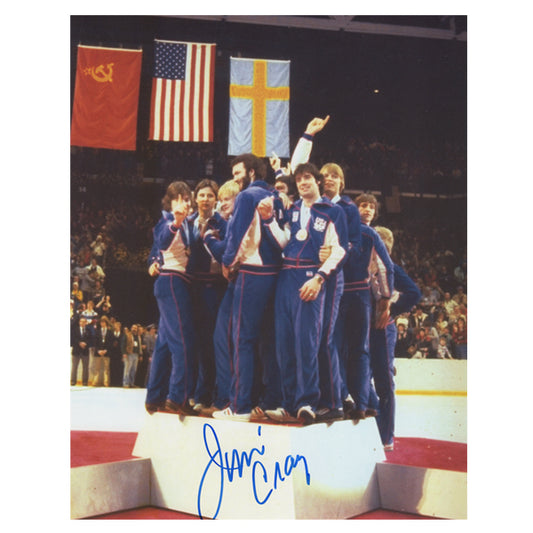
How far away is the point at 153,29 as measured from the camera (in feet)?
19.5

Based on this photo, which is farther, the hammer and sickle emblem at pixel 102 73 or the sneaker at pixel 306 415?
the hammer and sickle emblem at pixel 102 73

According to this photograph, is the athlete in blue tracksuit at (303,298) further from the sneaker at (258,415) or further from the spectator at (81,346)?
the spectator at (81,346)

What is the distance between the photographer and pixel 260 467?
558 centimetres

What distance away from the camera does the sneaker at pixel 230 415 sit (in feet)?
18.6

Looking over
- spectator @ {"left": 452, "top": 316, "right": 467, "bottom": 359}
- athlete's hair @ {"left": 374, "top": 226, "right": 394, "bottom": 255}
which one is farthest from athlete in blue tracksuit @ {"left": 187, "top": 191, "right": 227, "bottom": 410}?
spectator @ {"left": 452, "top": 316, "right": 467, "bottom": 359}

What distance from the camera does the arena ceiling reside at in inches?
230

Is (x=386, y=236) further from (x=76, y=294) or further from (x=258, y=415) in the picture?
(x=76, y=294)

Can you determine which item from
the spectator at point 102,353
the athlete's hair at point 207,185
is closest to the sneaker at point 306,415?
the spectator at point 102,353

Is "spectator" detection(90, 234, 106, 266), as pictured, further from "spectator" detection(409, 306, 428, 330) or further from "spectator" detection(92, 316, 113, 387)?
"spectator" detection(409, 306, 428, 330)

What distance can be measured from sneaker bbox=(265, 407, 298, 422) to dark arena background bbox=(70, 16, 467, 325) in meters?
1.24

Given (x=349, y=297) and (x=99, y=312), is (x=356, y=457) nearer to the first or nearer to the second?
(x=349, y=297)

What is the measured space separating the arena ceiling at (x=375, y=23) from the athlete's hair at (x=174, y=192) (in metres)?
1.38
